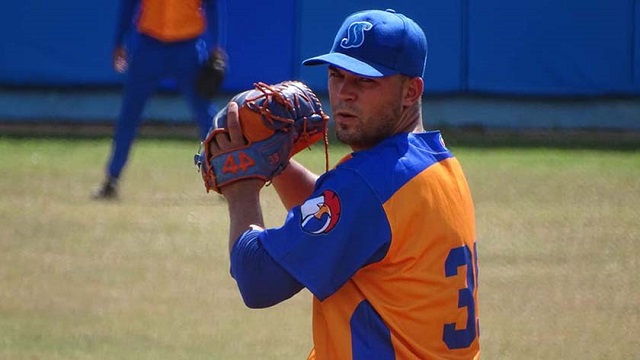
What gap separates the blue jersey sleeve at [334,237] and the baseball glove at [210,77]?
6.76 m

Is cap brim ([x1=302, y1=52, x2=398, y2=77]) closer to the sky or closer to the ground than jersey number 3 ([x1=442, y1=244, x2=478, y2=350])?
closer to the sky

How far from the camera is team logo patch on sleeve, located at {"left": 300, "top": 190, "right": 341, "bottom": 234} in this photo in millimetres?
3094

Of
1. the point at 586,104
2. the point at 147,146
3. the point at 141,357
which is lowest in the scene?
the point at 586,104

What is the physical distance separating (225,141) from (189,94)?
21.7ft

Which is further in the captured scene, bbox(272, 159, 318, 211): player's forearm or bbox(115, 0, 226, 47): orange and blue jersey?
bbox(115, 0, 226, 47): orange and blue jersey

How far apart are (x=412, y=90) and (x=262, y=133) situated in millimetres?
405

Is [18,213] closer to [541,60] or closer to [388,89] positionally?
[388,89]

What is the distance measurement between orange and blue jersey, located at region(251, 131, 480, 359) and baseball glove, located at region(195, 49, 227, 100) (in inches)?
262

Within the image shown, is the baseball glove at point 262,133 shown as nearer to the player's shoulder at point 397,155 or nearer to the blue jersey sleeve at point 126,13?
the player's shoulder at point 397,155

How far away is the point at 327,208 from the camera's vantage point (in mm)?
3105

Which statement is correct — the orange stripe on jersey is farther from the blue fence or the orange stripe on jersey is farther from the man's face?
the man's face

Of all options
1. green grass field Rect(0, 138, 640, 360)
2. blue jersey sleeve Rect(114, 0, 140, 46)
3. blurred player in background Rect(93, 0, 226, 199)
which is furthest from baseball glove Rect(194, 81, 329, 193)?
blue jersey sleeve Rect(114, 0, 140, 46)

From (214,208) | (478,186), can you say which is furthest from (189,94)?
(478,186)

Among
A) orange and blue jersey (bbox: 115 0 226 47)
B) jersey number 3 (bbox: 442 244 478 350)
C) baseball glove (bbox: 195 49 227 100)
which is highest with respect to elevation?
jersey number 3 (bbox: 442 244 478 350)
